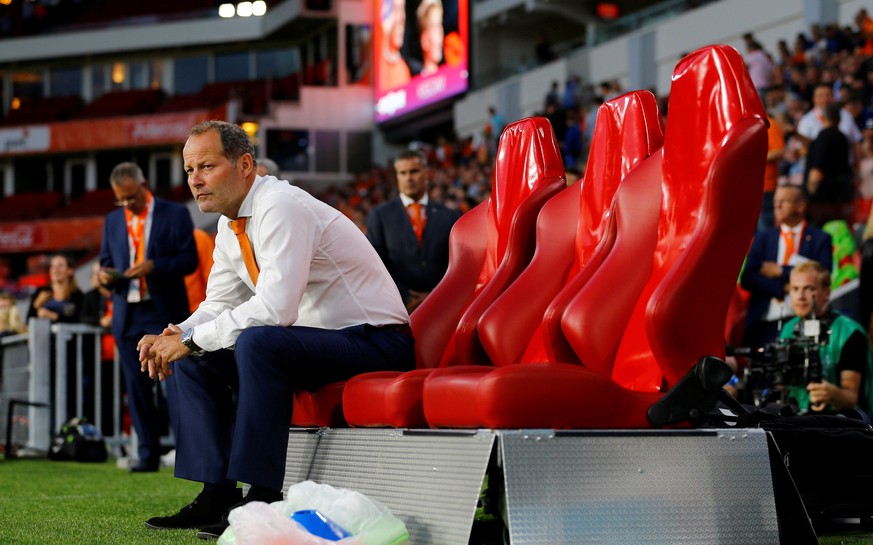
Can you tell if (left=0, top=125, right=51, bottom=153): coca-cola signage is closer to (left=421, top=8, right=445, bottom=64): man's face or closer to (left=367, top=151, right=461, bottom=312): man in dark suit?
(left=421, top=8, right=445, bottom=64): man's face

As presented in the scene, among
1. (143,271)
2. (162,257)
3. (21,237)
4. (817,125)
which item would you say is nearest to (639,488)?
(143,271)

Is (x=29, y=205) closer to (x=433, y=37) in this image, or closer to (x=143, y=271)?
(x=433, y=37)

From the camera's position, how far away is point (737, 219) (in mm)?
3426

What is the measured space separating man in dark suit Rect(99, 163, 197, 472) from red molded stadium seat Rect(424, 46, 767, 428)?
151 inches

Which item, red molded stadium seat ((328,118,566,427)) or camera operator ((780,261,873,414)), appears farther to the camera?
camera operator ((780,261,873,414))

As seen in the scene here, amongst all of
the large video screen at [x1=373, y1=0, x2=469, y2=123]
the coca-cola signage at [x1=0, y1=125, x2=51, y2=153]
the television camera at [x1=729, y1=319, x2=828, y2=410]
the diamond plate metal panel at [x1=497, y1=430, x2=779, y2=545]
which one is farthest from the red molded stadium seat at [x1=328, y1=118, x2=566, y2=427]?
the coca-cola signage at [x1=0, y1=125, x2=51, y2=153]

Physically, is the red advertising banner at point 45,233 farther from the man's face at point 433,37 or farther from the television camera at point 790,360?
the television camera at point 790,360

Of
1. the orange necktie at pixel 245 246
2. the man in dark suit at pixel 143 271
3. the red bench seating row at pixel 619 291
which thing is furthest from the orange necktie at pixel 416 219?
the orange necktie at pixel 245 246

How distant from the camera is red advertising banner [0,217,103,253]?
3059cm

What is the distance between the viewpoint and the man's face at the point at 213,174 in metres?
4.02

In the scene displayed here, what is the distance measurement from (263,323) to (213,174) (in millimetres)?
554

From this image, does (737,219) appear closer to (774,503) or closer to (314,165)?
(774,503)

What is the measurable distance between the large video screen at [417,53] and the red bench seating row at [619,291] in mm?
20165

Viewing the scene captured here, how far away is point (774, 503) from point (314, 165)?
89.1 ft
